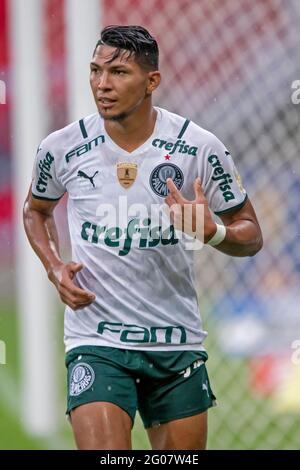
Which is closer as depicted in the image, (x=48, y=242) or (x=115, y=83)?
(x=115, y=83)

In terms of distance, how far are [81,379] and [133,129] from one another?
89 cm

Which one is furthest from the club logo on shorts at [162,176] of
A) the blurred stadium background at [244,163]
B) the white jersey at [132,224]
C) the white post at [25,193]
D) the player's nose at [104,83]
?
the white post at [25,193]

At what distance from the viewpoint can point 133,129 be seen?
4.66 meters

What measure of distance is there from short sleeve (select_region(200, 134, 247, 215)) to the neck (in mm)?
224

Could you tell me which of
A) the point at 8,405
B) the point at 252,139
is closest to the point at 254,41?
the point at 252,139

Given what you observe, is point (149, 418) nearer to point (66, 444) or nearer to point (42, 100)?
point (42, 100)

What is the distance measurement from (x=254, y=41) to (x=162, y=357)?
89.1 inches

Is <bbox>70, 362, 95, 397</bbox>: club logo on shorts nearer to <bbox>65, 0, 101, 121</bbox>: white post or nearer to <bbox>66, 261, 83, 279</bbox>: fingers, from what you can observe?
<bbox>66, 261, 83, 279</bbox>: fingers

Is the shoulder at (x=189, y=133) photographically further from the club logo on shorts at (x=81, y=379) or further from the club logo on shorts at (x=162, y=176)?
the club logo on shorts at (x=81, y=379)

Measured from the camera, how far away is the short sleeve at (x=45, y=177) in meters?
4.73

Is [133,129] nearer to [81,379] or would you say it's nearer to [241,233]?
[241,233]

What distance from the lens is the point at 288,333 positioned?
268 inches

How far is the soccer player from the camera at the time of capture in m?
4.58

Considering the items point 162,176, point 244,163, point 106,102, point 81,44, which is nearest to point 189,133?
point 162,176
